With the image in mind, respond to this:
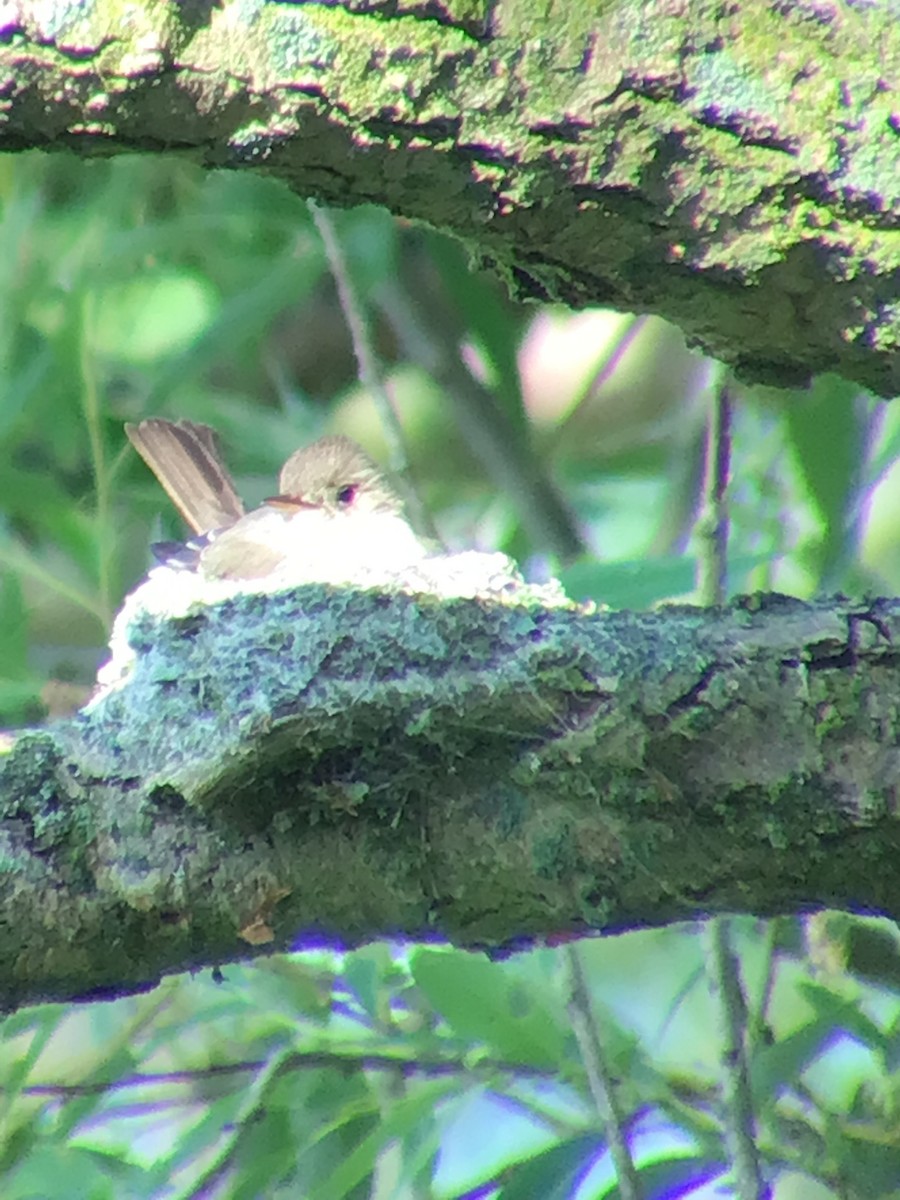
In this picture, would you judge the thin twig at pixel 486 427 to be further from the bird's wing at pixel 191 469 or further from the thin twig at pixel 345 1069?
the thin twig at pixel 345 1069

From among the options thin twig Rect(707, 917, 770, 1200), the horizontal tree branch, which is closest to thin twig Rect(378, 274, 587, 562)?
thin twig Rect(707, 917, 770, 1200)

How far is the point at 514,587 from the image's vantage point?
1.86 meters

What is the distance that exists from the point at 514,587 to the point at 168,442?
117 cm

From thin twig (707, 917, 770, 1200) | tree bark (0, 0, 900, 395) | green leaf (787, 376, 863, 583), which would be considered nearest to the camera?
tree bark (0, 0, 900, 395)

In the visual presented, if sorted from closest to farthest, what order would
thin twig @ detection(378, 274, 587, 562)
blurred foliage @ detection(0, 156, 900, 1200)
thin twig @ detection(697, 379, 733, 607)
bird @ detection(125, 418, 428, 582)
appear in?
thin twig @ detection(697, 379, 733, 607)
blurred foliage @ detection(0, 156, 900, 1200)
bird @ detection(125, 418, 428, 582)
thin twig @ detection(378, 274, 587, 562)

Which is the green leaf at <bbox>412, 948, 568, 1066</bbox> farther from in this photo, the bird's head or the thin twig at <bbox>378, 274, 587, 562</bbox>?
the bird's head

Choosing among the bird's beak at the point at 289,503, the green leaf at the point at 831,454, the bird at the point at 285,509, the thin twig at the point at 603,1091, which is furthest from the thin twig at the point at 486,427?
the thin twig at the point at 603,1091

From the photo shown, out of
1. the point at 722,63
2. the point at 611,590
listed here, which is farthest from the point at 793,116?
the point at 611,590

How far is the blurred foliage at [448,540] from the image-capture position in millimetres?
2242

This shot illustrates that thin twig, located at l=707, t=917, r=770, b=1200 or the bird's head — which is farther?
the bird's head

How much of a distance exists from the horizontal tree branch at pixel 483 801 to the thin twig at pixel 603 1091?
0.66m

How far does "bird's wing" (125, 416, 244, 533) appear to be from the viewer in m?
2.89

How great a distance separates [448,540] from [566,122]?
99.3 inches

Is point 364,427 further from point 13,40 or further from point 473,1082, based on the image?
point 13,40
